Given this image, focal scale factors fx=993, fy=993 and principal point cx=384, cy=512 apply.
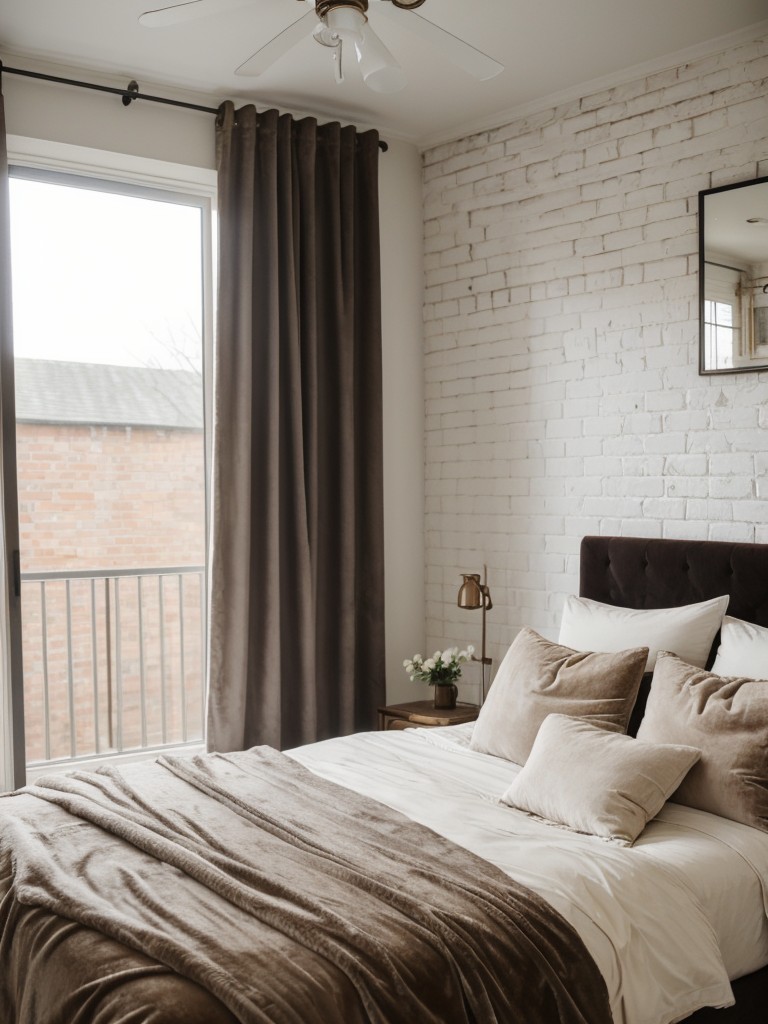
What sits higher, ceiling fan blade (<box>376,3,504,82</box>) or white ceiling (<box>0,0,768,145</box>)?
white ceiling (<box>0,0,768,145</box>)

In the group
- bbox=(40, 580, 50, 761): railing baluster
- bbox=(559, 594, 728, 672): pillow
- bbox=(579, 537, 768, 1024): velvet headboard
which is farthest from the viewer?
bbox=(40, 580, 50, 761): railing baluster

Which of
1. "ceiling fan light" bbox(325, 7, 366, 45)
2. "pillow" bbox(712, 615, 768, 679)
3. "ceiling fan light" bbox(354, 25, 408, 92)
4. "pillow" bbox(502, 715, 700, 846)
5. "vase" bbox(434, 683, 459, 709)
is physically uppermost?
"ceiling fan light" bbox(325, 7, 366, 45)

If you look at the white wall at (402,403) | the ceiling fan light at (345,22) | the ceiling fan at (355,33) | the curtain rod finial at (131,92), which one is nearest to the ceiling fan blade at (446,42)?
the ceiling fan at (355,33)

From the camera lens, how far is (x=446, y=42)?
270 cm

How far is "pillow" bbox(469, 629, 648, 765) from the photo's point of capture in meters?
2.95

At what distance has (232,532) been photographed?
4020 mm

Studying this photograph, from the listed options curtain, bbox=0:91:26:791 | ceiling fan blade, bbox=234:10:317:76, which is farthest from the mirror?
curtain, bbox=0:91:26:791

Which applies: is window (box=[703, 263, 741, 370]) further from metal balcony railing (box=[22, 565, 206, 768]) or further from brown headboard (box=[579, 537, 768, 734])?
metal balcony railing (box=[22, 565, 206, 768])

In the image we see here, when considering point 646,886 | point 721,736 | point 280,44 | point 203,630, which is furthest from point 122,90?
point 646,886

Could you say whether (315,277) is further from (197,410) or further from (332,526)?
(332,526)

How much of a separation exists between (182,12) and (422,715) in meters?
2.67

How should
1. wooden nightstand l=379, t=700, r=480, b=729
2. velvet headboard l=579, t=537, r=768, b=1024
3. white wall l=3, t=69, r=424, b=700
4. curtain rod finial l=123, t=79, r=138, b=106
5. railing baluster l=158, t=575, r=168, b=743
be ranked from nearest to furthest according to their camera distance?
velvet headboard l=579, t=537, r=768, b=1024
curtain rod finial l=123, t=79, r=138, b=106
wooden nightstand l=379, t=700, r=480, b=729
white wall l=3, t=69, r=424, b=700
railing baluster l=158, t=575, r=168, b=743

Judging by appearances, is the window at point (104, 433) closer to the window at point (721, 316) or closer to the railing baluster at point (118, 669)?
the railing baluster at point (118, 669)

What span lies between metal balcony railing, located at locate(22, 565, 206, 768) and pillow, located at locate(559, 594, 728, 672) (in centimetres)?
179
